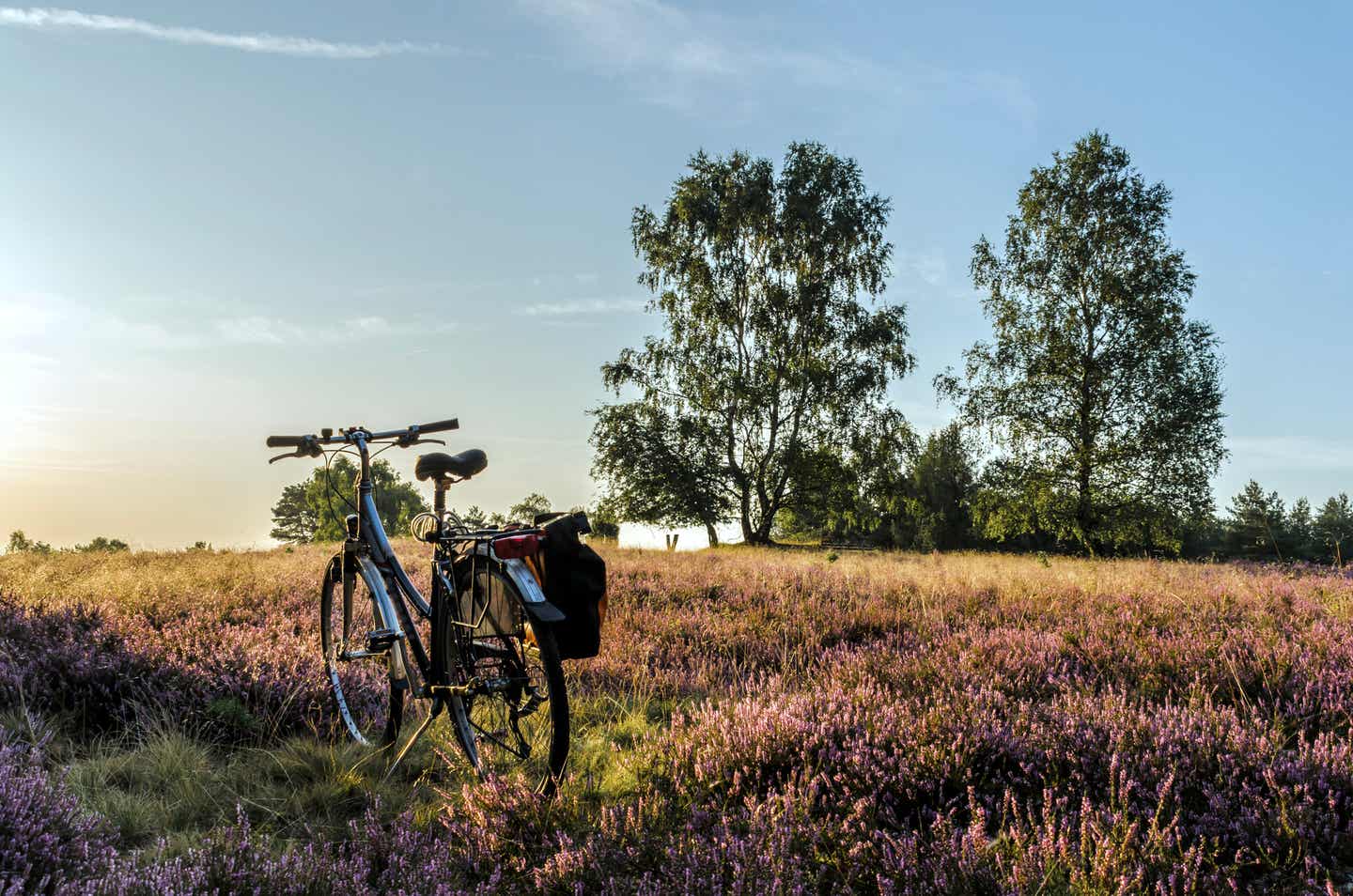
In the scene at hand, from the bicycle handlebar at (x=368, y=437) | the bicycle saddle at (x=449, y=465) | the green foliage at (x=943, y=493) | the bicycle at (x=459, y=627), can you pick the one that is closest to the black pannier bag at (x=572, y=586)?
the bicycle at (x=459, y=627)

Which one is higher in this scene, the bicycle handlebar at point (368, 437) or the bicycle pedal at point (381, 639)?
the bicycle handlebar at point (368, 437)

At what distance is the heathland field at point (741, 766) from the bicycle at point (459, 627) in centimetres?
28

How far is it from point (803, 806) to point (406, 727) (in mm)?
2523

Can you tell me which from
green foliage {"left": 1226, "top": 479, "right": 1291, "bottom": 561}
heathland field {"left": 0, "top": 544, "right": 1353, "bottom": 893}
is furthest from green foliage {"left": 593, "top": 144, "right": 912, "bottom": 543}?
heathland field {"left": 0, "top": 544, "right": 1353, "bottom": 893}

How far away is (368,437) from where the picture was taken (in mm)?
4172

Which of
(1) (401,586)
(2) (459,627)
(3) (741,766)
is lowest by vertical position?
(3) (741,766)

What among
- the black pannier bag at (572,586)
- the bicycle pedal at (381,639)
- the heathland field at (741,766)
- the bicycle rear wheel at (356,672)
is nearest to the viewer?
the heathland field at (741,766)

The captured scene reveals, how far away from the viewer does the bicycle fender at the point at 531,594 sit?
3.29 metres

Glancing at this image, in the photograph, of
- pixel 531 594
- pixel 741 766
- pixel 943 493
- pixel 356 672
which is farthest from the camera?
pixel 943 493

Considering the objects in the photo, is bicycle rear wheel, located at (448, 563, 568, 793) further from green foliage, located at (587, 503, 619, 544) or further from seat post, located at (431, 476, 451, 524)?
green foliage, located at (587, 503, 619, 544)

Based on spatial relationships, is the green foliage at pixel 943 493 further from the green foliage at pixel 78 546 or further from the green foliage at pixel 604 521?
the green foliage at pixel 78 546

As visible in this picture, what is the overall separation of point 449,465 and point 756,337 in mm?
25094

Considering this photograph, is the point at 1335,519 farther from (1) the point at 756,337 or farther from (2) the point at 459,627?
(2) the point at 459,627

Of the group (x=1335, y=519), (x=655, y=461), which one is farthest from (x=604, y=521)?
(x=1335, y=519)
